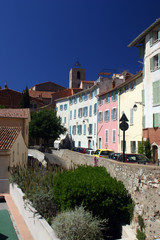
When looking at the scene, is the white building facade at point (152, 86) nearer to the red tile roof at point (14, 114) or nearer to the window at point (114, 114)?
the window at point (114, 114)

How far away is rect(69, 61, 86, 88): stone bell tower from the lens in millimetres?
82113

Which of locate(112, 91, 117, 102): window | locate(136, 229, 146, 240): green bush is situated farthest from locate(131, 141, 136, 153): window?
locate(136, 229, 146, 240): green bush

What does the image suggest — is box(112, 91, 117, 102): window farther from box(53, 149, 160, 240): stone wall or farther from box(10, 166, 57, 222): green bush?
box(53, 149, 160, 240): stone wall

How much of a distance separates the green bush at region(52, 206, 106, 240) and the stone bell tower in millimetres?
75715

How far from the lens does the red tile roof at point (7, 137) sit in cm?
1589

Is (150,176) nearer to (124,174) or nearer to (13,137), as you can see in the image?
(124,174)

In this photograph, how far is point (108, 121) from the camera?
35375 millimetres

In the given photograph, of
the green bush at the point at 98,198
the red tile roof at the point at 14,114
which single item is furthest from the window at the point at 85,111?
the green bush at the point at 98,198

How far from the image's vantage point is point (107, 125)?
35.6 m

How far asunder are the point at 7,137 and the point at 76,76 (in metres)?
67.5

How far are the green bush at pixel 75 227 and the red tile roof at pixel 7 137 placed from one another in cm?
917

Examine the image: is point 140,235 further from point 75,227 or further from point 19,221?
point 19,221

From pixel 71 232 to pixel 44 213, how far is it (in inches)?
90.7

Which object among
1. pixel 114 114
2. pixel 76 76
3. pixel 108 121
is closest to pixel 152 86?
pixel 114 114
